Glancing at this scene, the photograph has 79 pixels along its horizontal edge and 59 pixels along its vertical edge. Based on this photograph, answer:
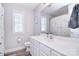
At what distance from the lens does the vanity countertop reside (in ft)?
3.24

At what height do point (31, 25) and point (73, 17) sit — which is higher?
point (73, 17)

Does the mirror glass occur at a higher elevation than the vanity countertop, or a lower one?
higher

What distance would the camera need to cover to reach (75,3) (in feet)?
4.76

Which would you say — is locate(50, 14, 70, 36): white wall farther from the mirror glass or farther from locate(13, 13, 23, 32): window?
locate(13, 13, 23, 32): window

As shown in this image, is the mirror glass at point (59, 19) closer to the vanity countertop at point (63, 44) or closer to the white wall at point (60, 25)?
the white wall at point (60, 25)

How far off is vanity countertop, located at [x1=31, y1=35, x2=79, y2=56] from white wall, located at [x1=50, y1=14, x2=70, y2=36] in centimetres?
→ 13

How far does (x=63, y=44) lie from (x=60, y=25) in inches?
17.4

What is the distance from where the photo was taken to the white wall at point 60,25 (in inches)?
61.9

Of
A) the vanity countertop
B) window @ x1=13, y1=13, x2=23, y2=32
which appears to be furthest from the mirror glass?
window @ x1=13, y1=13, x2=23, y2=32

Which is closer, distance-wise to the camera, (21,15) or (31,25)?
(21,15)

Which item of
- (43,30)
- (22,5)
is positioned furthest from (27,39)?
(22,5)

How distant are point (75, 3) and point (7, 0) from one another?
1255 mm

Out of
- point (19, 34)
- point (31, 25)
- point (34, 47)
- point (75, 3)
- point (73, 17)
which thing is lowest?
point (34, 47)

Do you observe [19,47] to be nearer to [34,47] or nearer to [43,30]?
[34,47]
